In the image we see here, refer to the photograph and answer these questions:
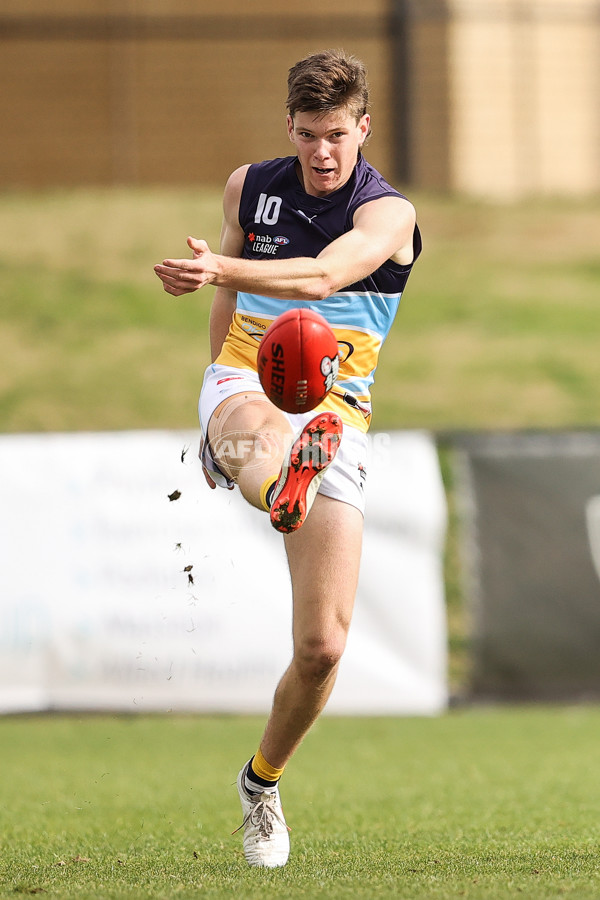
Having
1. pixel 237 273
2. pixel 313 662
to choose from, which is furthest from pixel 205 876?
pixel 237 273

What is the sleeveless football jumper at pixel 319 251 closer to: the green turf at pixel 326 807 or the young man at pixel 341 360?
the young man at pixel 341 360

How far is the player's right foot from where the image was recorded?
4.15 meters

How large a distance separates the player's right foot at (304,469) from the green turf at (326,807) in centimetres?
112

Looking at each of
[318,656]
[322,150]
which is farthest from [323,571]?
[322,150]

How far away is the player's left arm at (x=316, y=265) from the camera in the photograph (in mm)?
3863

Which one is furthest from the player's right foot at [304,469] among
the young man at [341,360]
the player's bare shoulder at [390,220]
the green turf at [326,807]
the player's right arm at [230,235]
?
the green turf at [326,807]

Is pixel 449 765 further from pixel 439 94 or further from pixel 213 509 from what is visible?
pixel 439 94

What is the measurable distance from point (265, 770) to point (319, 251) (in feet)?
6.01

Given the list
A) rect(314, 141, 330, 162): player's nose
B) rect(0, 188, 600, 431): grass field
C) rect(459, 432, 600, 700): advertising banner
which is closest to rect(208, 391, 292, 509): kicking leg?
rect(314, 141, 330, 162): player's nose

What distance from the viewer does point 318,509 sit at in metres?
4.45

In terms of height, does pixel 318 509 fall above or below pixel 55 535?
above

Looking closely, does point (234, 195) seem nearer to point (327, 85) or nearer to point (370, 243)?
point (327, 85)

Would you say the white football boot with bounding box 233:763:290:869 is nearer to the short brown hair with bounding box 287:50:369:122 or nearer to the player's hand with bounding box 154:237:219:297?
the player's hand with bounding box 154:237:219:297

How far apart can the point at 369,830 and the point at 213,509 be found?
4.01 metres
